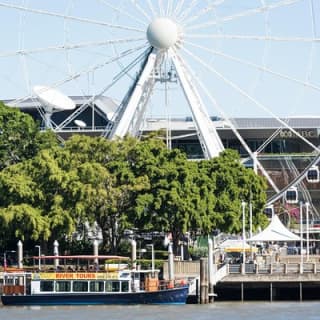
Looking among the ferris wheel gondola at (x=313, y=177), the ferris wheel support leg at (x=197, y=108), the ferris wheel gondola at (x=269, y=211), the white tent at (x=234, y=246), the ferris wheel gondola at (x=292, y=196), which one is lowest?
the white tent at (x=234, y=246)

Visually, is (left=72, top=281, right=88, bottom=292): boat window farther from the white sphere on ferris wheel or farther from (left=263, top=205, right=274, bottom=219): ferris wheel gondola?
(left=263, top=205, right=274, bottom=219): ferris wheel gondola

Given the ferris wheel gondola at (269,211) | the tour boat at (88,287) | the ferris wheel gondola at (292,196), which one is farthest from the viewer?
the ferris wheel gondola at (292,196)

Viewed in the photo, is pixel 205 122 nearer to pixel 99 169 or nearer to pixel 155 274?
pixel 99 169

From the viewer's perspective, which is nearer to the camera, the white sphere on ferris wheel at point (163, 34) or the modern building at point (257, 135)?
the white sphere on ferris wheel at point (163, 34)

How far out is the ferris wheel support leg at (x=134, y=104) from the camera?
10550 centimetres

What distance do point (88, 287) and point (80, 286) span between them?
18.0 inches

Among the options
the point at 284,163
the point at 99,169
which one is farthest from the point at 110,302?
the point at 284,163

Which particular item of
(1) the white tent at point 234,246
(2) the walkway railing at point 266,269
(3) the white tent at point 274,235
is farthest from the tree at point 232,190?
(2) the walkway railing at point 266,269

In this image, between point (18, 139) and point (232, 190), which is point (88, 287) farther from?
point (18, 139)

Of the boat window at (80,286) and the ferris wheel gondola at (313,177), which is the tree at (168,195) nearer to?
the boat window at (80,286)

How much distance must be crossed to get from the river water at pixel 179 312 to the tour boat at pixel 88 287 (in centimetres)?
119

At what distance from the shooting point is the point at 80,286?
82625 mm

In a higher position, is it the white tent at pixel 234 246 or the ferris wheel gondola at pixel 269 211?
the ferris wheel gondola at pixel 269 211

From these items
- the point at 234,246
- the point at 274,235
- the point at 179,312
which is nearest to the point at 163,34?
the point at 234,246
